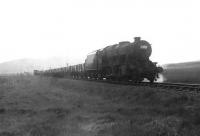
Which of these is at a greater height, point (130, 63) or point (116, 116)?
point (130, 63)

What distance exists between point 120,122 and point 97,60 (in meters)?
20.2

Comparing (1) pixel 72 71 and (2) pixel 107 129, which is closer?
(2) pixel 107 129

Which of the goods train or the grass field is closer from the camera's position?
the grass field

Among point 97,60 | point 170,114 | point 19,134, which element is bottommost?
point 19,134

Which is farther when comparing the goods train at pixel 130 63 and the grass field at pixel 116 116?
the goods train at pixel 130 63

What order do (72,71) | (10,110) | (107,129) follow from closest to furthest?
1. (107,129)
2. (10,110)
3. (72,71)

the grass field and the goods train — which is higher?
the goods train

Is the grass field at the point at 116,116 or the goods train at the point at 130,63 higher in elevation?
the goods train at the point at 130,63

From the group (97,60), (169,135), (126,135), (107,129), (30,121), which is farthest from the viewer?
(97,60)

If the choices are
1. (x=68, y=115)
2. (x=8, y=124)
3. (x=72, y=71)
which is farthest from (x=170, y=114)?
(x=72, y=71)

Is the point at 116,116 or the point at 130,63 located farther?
the point at 130,63

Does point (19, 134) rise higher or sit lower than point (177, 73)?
lower

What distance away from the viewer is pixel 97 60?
32594mm

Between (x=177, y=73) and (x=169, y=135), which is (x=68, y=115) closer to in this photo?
(x=169, y=135)
